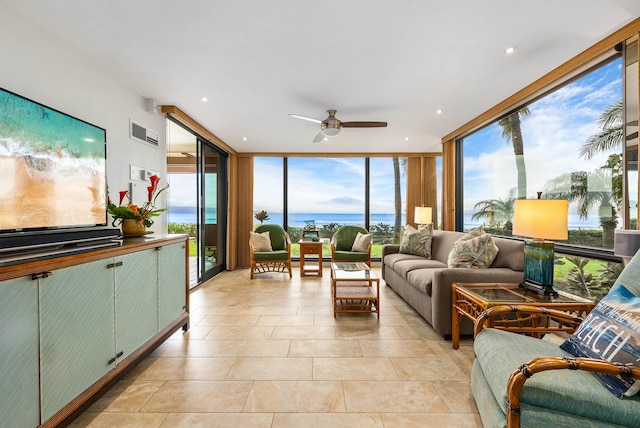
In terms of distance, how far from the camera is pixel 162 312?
8.15ft

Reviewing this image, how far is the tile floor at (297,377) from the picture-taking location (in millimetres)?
1719

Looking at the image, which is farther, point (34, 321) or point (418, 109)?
point (418, 109)

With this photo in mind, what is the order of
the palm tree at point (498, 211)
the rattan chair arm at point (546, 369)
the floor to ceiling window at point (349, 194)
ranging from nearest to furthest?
1. the rattan chair arm at point (546, 369)
2. the palm tree at point (498, 211)
3. the floor to ceiling window at point (349, 194)

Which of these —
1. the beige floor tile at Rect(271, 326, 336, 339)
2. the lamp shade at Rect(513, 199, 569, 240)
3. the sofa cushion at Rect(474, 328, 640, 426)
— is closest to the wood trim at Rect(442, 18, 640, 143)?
the lamp shade at Rect(513, 199, 569, 240)

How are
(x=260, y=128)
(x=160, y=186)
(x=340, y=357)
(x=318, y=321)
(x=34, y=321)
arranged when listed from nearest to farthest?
(x=34, y=321) < (x=340, y=357) < (x=318, y=321) < (x=160, y=186) < (x=260, y=128)

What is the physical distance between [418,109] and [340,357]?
121 inches

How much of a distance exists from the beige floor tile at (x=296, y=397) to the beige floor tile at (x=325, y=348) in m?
0.40

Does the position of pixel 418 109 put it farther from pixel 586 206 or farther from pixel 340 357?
pixel 340 357

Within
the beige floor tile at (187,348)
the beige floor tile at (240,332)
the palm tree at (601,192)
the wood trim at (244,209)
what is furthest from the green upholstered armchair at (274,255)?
the palm tree at (601,192)

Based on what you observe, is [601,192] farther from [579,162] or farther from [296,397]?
[296,397]

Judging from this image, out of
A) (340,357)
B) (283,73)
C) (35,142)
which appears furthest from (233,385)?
(283,73)

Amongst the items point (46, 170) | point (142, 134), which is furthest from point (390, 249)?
point (46, 170)

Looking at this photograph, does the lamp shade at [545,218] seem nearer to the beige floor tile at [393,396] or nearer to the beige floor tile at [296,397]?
the beige floor tile at [393,396]

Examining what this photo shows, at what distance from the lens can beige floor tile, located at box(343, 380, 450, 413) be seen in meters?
1.80
